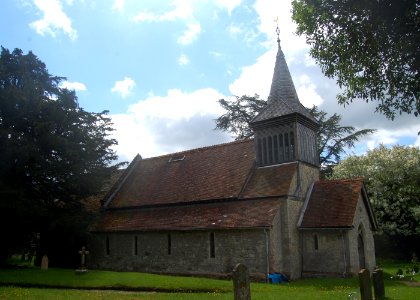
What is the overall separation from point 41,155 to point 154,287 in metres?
13.0

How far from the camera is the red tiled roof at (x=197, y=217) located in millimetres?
A: 23312

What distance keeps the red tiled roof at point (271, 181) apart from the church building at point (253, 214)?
0.23ft

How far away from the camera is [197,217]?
25453mm

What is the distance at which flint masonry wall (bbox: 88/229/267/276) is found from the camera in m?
22.9

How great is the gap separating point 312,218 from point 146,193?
12.3 m

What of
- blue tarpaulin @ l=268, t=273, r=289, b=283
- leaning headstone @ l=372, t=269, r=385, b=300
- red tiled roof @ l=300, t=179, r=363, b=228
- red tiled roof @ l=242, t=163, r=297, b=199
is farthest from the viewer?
red tiled roof @ l=242, t=163, r=297, b=199

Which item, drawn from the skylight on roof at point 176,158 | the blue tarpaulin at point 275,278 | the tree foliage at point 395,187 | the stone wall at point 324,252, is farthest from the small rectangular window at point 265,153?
the tree foliage at point 395,187

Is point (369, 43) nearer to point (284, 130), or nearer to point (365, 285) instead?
point (365, 285)

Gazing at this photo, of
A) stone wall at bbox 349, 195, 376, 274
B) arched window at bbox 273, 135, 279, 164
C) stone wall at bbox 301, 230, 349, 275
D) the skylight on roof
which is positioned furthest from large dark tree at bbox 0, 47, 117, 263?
stone wall at bbox 349, 195, 376, 274

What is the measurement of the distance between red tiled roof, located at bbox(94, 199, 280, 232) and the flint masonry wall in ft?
1.75

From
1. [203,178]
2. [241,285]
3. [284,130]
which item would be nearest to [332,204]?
[284,130]

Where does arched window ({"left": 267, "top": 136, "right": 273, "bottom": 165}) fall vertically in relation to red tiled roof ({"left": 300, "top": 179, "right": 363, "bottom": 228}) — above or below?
above

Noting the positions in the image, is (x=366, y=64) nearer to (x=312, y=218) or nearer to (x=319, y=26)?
(x=319, y=26)

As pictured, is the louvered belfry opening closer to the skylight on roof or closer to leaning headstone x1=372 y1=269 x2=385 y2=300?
the skylight on roof
